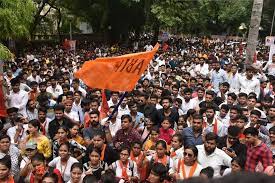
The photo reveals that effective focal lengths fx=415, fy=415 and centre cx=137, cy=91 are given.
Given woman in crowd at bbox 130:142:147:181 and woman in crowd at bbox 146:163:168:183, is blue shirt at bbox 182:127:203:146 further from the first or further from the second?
woman in crowd at bbox 146:163:168:183

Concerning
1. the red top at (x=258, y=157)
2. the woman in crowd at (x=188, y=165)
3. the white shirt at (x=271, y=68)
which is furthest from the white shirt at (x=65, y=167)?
the white shirt at (x=271, y=68)

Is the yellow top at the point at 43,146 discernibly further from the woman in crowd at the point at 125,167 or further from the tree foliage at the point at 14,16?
the tree foliage at the point at 14,16

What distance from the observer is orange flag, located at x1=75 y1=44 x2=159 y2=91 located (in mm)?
6105

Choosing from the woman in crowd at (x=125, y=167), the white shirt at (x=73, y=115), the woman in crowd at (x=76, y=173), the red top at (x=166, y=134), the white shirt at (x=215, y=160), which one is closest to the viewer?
the woman in crowd at (x=76, y=173)

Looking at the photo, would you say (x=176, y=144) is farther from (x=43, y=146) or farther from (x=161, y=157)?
(x=43, y=146)

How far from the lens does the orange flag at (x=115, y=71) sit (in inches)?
240

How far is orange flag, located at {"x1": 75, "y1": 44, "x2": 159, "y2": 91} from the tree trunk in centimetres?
672

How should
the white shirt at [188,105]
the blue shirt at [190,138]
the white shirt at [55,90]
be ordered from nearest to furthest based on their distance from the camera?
the blue shirt at [190,138]
the white shirt at [188,105]
the white shirt at [55,90]

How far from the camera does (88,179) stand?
439cm

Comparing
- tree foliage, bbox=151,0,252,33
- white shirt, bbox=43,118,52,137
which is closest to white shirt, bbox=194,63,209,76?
white shirt, bbox=43,118,52,137

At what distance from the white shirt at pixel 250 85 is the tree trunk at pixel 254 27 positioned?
144 inches

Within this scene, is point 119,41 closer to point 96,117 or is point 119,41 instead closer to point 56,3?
point 56,3

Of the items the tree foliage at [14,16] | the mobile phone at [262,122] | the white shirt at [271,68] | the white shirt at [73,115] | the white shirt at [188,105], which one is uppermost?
the tree foliage at [14,16]

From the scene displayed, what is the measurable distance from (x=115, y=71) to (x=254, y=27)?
7232 millimetres
